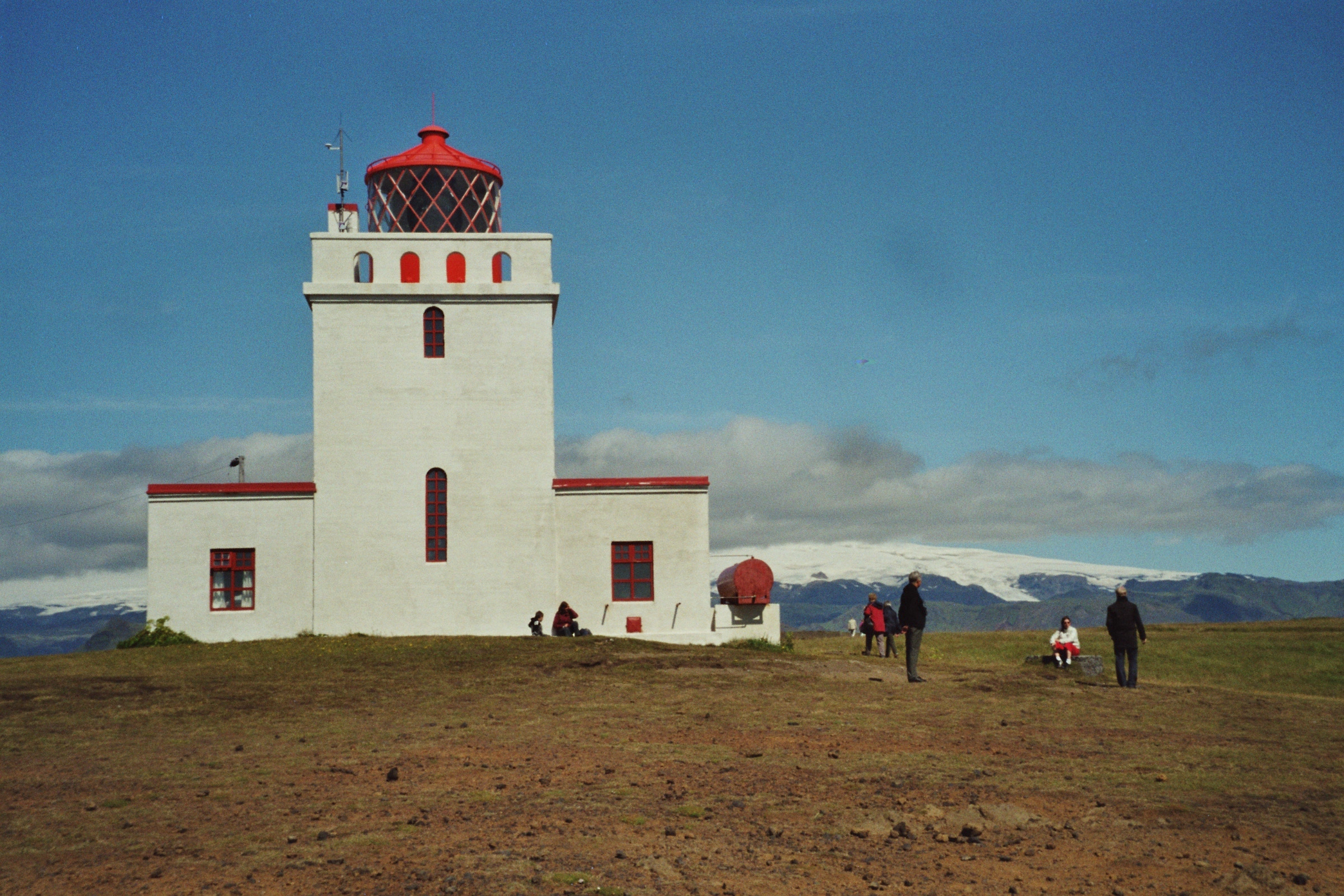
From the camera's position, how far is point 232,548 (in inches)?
1218

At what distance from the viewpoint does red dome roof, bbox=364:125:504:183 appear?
108ft

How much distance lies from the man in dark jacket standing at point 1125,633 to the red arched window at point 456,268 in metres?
19.1

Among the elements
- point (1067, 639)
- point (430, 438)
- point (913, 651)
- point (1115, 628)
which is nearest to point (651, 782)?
point (913, 651)

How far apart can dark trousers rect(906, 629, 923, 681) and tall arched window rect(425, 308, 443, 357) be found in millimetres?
15875

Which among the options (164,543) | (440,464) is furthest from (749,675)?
(164,543)

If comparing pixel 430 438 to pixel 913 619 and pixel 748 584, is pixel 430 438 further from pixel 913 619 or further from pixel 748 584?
pixel 913 619

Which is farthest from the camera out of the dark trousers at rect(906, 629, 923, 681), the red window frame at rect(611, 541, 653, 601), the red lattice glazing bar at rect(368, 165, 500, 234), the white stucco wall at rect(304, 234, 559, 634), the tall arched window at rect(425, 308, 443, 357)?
the red lattice glazing bar at rect(368, 165, 500, 234)

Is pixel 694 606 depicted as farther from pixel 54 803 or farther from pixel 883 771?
pixel 54 803

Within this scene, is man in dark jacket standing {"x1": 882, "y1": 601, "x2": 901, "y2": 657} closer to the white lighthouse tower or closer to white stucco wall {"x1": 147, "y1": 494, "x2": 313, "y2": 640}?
the white lighthouse tower

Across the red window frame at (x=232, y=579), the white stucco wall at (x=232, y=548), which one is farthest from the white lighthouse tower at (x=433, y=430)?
the red window frame at (x=232, y=579)

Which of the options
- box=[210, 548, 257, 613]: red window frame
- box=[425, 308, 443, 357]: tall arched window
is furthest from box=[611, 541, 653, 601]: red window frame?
box=[210, 548, 257, 613]: red window frame

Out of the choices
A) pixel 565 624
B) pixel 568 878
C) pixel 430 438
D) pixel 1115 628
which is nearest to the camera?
pixel 568 878

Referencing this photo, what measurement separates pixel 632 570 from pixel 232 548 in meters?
10.6

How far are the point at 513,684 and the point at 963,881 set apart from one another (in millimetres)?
13116
